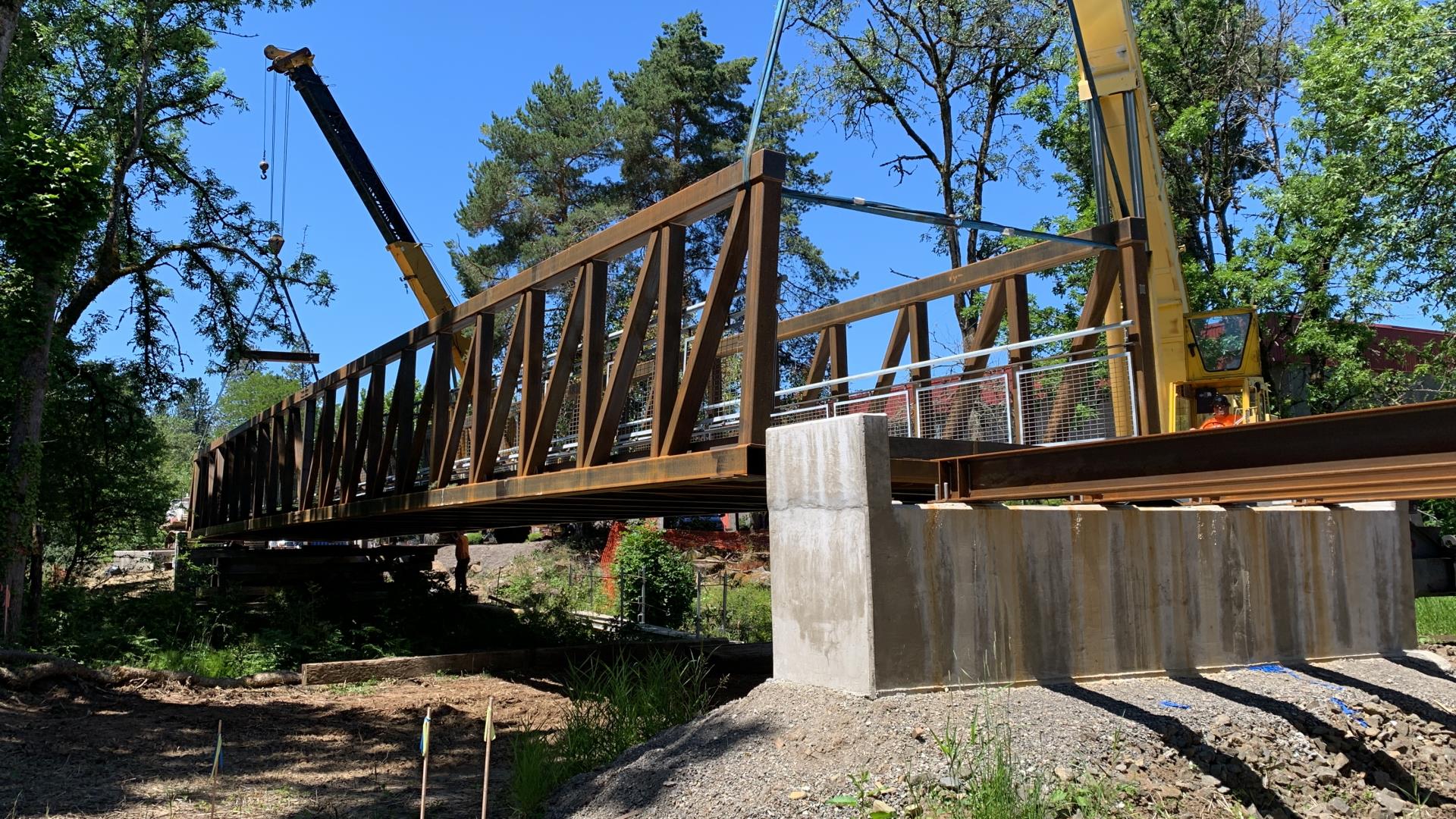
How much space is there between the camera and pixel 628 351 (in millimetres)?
10727

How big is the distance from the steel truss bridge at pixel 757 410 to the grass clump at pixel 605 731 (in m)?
1.88

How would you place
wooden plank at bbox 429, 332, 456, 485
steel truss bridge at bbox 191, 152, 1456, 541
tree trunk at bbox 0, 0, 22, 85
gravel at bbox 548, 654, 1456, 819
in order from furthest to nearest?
wooden plank at bbox 429, 332, 456, 485 → tree trunk at bbox 0, 0, 22, 85 → steel truss bridge at bbox 191, 152, 1456, 541 → gravel at bbox 548, 654, 1456, 819

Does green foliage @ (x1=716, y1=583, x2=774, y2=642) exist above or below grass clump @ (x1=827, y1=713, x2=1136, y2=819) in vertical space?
below

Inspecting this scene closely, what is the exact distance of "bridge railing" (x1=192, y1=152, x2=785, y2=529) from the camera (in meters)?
9.45

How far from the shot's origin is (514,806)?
8.38 m

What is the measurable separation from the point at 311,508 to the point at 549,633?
5091 millimetres

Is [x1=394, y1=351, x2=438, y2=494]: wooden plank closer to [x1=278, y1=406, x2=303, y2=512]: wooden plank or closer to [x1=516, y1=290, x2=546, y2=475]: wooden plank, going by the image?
[x1=516, y1=290, x2=546, y2=475]: wooden plank

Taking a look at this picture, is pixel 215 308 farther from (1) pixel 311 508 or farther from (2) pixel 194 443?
(2) pixel 194 443

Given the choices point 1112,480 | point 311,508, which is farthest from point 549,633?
point 1112,480

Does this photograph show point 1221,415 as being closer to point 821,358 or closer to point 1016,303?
point 1016,303

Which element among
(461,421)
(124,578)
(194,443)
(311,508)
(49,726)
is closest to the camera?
(49,726)

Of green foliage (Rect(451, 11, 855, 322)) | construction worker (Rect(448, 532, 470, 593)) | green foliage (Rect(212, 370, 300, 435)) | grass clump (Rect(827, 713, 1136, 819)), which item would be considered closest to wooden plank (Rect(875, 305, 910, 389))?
grass clump (Rect(827, 713, 1136, 819))

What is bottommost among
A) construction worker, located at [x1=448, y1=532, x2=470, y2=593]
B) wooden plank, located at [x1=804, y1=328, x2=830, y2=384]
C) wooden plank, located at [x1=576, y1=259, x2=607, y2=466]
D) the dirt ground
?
the dirt ground

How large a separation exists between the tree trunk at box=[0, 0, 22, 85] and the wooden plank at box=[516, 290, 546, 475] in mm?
8001
